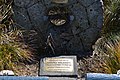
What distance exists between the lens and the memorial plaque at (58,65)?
437 centimetres

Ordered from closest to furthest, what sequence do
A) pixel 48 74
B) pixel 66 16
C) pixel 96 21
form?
pixel 48 74 < pixel 96 21 < pixel 66 16

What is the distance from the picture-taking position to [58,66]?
4395 mm

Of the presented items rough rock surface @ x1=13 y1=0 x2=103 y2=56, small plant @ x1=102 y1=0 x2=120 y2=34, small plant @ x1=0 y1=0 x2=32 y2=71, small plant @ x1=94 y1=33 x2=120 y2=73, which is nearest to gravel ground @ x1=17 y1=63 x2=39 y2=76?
small plant @ x1=0 y1=0 x2=32 y2=71

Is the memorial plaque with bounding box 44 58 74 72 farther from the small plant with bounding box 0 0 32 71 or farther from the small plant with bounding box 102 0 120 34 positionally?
the small plant with bounding box 102 0 120 34

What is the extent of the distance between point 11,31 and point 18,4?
38 centimetres

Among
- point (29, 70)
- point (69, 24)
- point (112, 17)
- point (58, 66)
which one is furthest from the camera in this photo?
point (112, 17)

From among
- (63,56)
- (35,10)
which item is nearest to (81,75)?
(63,56)

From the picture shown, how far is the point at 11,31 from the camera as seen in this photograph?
15.2 feet

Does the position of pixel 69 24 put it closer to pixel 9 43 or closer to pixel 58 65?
pixel 58 65

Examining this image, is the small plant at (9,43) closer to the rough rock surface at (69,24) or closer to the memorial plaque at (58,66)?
the rough rock surface at (69,24)

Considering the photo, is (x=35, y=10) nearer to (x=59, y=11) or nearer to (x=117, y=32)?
(x=59, y=11)

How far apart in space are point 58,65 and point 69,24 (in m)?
0.62

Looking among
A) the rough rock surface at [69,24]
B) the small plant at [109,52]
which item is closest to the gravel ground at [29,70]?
the rough rock surface at [69,24]

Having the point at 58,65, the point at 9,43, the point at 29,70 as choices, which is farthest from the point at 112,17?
the point at 9,43
